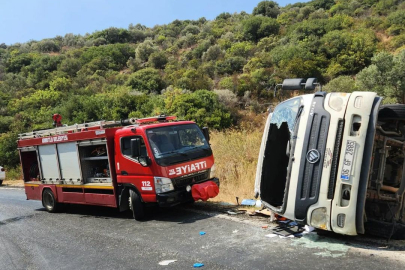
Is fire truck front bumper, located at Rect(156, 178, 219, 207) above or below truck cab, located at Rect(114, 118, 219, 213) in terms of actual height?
below

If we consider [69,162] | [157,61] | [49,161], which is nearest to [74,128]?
[69,162]

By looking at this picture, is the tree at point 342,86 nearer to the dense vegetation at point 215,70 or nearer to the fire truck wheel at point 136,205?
the dense vegetation at point 215,70

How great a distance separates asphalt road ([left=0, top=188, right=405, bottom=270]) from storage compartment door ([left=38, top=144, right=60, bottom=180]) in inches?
58.2

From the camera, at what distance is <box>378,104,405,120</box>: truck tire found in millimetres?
5074

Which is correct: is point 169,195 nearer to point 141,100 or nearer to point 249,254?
point 249,254

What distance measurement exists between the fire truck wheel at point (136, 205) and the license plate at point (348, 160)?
4572 mm

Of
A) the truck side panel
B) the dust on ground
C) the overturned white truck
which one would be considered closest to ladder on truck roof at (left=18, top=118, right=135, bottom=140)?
the dust on ground

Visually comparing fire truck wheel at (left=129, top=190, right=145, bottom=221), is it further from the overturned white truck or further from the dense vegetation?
the dense vegetation

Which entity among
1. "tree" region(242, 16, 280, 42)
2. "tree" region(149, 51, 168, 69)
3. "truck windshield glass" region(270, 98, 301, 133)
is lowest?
"truck windshield glass" region(270, 98, 301, 133)

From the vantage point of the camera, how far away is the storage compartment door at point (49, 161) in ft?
32.2

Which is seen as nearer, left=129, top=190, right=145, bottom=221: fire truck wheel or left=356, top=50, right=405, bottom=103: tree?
left=129, top=190, right=145, bottom=221: fire truck wheel

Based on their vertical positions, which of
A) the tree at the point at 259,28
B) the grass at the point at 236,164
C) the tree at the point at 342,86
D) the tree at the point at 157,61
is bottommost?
the grass at the point at 236,164

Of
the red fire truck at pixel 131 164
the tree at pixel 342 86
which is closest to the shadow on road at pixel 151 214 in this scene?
the red fire truck at pixel 131 164

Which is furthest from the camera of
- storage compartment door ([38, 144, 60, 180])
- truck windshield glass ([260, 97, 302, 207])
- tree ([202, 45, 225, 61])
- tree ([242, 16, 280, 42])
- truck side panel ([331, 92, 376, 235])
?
tree ([242, 16, 280, 42])
